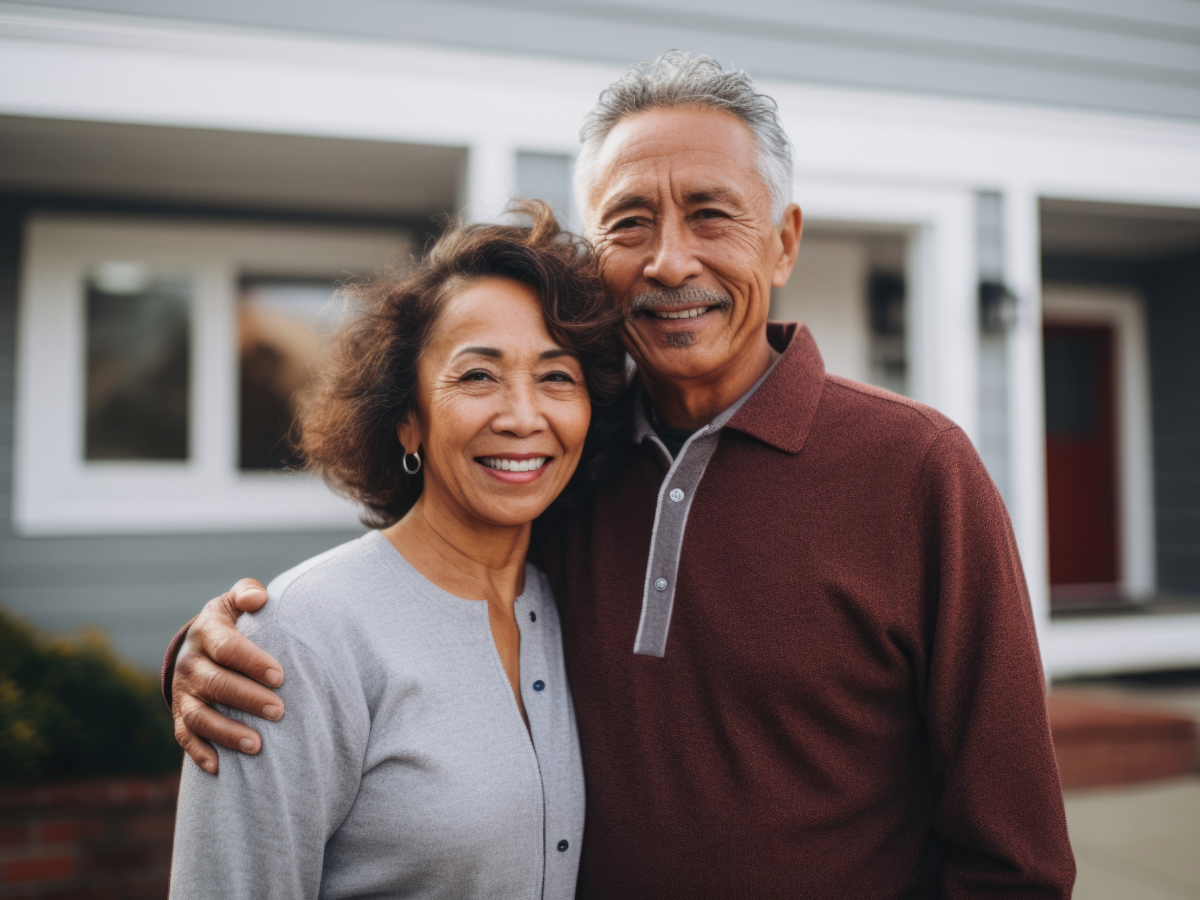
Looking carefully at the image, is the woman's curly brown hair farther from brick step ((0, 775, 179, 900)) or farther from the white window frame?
the white window frame

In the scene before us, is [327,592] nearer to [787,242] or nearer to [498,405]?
[498,405]

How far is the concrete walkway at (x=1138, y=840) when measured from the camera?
3.15 m

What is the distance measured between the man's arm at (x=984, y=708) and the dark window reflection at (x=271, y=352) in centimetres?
373

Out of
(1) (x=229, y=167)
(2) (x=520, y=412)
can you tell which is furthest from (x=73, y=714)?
(2) (x=520, y=412)

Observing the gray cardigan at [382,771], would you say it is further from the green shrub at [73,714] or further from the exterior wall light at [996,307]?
the exterior wall light at [996,307]

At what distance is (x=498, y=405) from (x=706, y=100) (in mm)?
701

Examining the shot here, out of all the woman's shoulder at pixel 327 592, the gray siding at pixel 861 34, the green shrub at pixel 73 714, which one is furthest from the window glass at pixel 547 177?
the green shrub at pixel 73 714

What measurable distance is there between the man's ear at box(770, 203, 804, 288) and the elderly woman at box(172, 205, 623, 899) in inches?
15.1

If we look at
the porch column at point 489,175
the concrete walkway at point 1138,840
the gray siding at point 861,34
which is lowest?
the concrete walkway at point 1138,840

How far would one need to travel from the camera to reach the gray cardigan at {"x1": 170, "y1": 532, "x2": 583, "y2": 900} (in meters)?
1.26

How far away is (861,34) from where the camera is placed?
3818mm

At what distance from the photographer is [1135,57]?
4.16 meters

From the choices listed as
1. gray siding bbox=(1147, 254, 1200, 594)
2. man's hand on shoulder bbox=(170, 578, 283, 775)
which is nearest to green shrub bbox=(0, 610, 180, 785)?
man's hand on shoulder bbox=(170, 578, 283, 775)

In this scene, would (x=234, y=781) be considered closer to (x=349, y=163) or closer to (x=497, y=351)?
(x=497, y=351)
